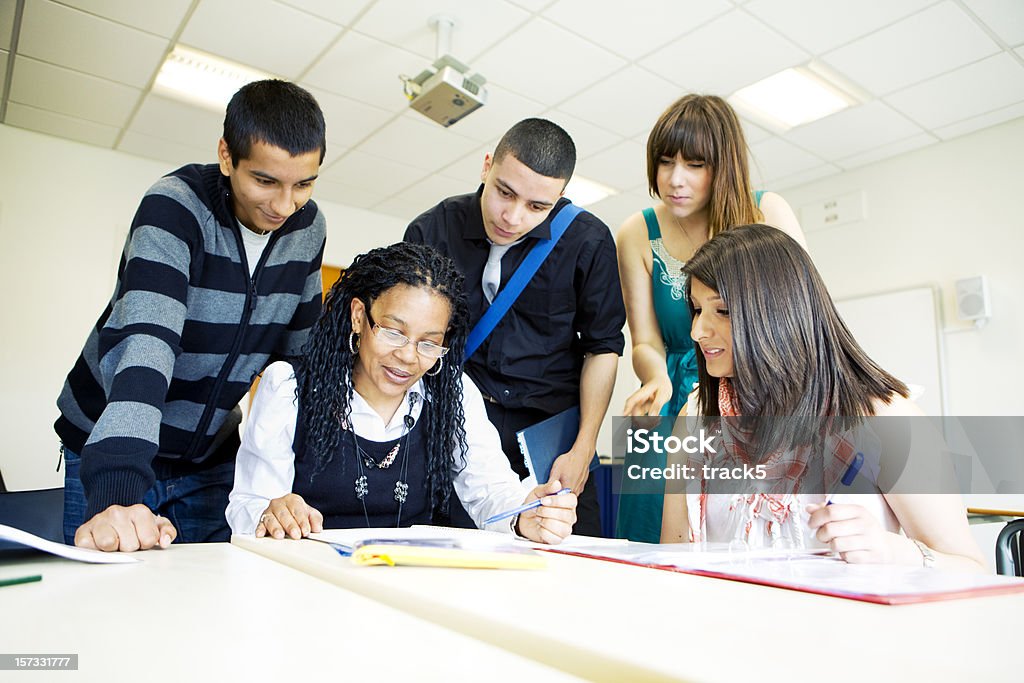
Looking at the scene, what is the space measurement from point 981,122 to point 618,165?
2.01 metres

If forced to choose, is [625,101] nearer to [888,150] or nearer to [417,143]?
[417,143]

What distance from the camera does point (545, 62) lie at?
10.9ft

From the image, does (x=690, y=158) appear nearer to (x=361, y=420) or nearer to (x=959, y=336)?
(x=361, y=420)

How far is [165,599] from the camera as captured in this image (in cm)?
53

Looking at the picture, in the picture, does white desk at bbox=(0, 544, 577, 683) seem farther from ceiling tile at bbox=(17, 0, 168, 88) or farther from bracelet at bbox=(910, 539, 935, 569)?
ceiling tile at bbox=(17, 0, 168, 88)

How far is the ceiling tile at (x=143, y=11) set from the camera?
2957 mm

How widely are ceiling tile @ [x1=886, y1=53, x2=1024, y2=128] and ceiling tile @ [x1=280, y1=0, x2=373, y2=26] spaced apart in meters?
2.70

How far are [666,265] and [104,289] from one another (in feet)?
12.9

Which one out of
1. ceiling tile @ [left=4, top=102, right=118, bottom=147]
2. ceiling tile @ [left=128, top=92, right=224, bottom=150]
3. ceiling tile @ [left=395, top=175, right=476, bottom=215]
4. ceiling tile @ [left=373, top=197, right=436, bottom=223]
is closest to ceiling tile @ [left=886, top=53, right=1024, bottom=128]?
ceiling tile @ [left=395, top=175, right=476, bottom=215]

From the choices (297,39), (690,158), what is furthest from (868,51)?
(297,39)

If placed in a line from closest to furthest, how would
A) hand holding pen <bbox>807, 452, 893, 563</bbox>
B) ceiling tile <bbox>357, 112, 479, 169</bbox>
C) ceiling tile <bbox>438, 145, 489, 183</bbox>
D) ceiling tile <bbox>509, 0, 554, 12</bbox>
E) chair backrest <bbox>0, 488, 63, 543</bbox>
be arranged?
hand holding pen <bbox>807, 452, 893, 563</bbox>, chair backrest <bbox>0, 488, 63, 543</bbox>, ceiling tile <bbox>509, 0, 554, 12</bbox>, ceiling tile <bbox>357, 112, 479, 169</bbox>, ceiling tile <bbox>438, 145, 489, 183</bbox>

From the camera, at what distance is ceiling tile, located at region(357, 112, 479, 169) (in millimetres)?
3975

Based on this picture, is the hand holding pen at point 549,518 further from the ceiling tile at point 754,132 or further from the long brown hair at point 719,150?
the ceiling tile at point 754,132

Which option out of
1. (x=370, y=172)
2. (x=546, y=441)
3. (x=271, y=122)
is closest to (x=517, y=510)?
(x=546, y=441)
